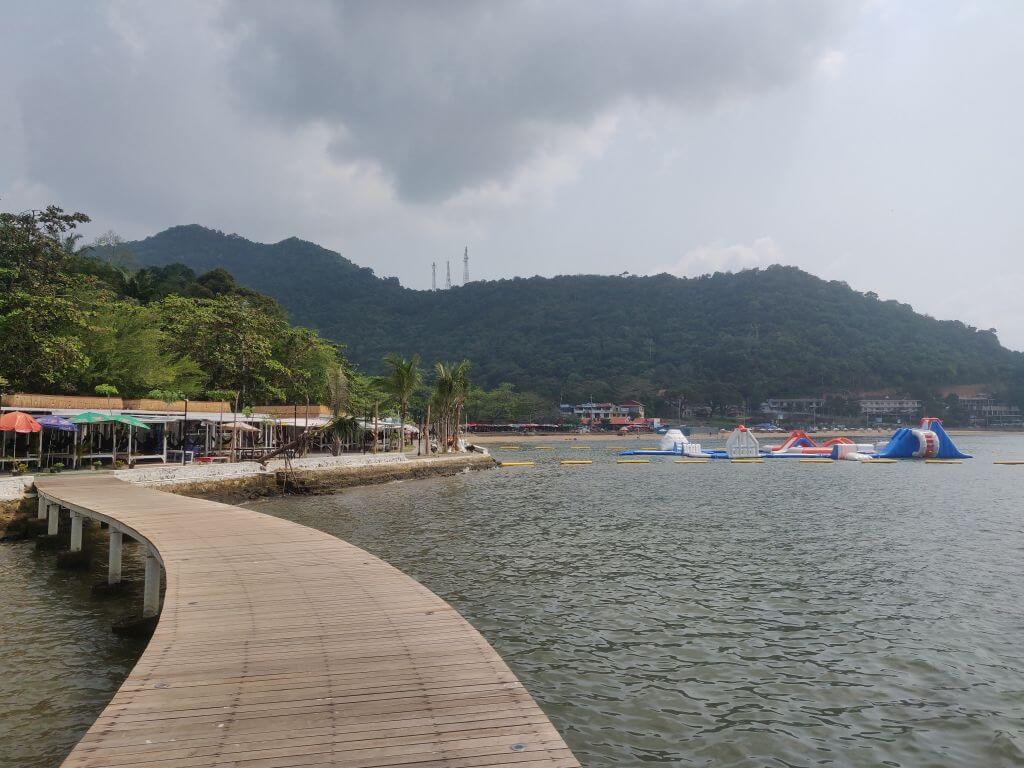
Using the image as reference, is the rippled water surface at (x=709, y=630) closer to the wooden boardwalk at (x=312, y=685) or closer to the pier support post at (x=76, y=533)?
the pier support post at (x=76, y=533)

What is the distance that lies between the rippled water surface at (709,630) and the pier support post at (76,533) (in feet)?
2.99

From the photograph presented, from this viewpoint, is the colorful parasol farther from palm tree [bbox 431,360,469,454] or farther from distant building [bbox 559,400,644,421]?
distant building [bbox 559,400,644,421]

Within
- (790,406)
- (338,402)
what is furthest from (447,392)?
(790,406)

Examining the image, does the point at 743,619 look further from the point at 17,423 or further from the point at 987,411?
the point at 987,411

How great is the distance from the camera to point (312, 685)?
5465mm

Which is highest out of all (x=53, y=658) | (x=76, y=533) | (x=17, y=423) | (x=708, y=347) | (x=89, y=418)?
(x=708, y=347)

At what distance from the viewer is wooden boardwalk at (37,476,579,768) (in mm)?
4316

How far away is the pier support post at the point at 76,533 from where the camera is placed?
15.9 m

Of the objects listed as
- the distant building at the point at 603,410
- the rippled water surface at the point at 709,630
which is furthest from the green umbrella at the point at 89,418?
the distant building at the point at 603,410

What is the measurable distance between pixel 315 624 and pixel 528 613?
16.8 feet

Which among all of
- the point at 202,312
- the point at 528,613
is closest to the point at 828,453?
the point at 202,312

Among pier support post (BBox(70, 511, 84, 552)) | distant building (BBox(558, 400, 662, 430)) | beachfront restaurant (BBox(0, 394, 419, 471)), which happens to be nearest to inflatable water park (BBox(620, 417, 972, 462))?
beachfront restaurant (BBox(0, 394, 419, 471))

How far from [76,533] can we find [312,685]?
1386 centimetres

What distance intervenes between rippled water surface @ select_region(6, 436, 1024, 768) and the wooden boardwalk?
6.03 ft
